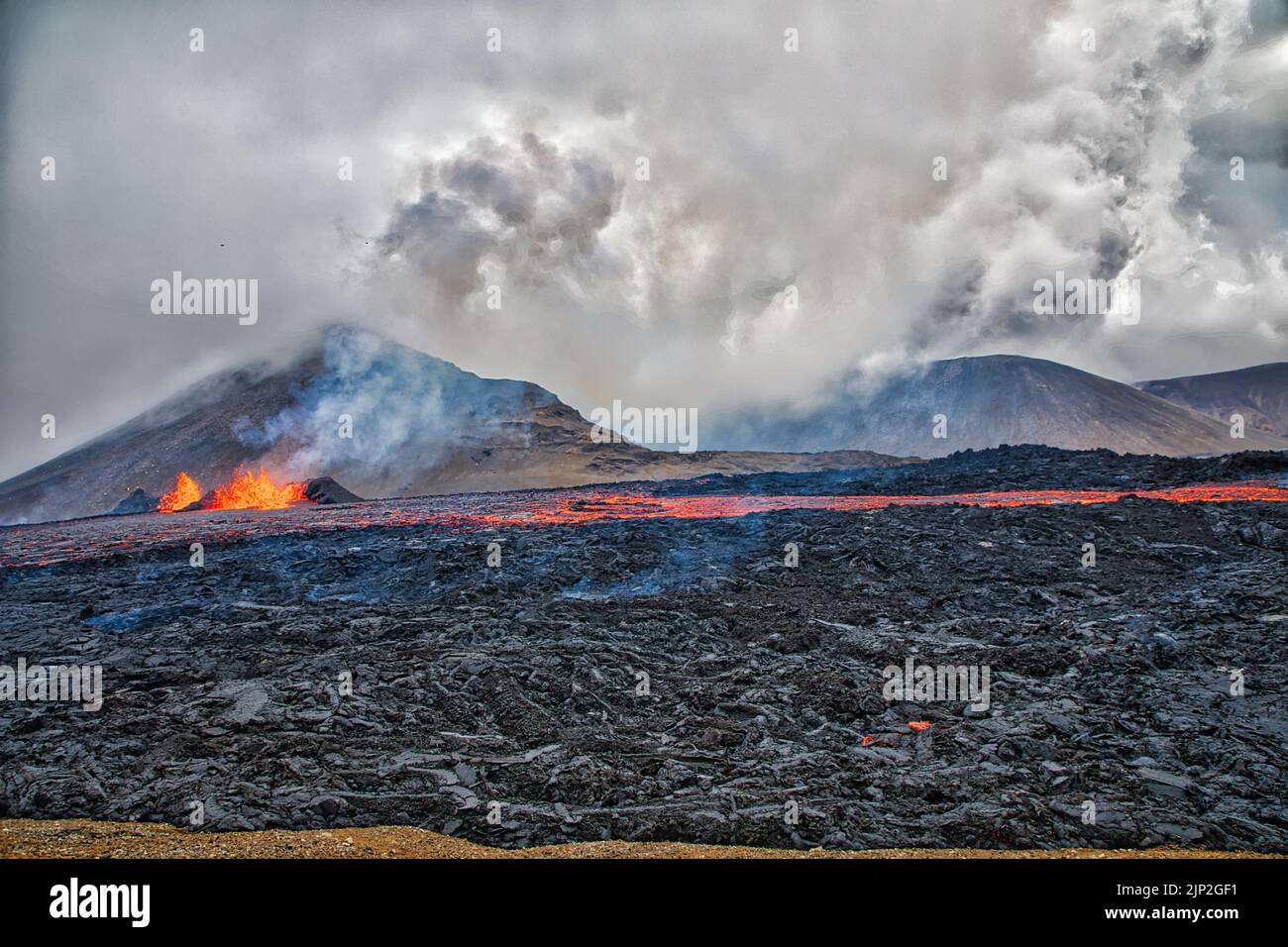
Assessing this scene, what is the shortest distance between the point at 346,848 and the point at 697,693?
4940 millimetres

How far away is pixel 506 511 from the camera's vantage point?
119 feet

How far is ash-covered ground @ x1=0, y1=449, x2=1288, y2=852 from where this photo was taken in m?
6.74

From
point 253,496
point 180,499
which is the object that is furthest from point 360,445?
point 253,496

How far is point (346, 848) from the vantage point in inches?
236

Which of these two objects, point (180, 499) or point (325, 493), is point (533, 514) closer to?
point (325, 493)

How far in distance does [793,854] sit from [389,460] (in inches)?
3956

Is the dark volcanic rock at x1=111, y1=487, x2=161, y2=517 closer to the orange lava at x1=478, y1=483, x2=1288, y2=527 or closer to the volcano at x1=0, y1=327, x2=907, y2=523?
the volcano at x1=0, y1=327, x2=907, y2=523

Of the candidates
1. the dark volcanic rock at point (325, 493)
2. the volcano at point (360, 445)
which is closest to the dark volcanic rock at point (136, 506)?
the dark volcanic rock at point (325, 493)

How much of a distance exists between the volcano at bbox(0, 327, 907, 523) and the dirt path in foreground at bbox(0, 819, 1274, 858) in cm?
7847

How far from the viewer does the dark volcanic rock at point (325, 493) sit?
5566cm

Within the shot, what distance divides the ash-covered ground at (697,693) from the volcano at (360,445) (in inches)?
2757

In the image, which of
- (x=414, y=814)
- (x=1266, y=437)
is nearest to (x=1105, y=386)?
(x=1266, y=437)

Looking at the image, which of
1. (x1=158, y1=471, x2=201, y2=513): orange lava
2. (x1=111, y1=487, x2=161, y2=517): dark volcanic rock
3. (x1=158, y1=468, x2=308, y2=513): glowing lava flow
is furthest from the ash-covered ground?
(x1=111, y1=487, x2=161, y2=517): dark volcanic rock

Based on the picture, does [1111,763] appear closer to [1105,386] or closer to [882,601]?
[882,601]
